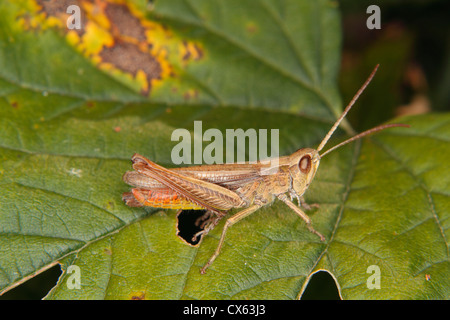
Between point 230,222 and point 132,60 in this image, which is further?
point 132,60

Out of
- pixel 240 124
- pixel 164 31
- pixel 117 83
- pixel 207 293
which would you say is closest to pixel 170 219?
pixel 207 293

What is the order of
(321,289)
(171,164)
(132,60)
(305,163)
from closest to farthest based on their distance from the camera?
(305,163), (171,164), (321,289), (132,60)

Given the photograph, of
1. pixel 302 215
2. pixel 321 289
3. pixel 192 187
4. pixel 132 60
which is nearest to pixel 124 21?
pixel 132 60

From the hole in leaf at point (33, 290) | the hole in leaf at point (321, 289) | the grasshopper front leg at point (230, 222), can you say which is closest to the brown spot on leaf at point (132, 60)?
the grasshopper front leg at point (230, 222)

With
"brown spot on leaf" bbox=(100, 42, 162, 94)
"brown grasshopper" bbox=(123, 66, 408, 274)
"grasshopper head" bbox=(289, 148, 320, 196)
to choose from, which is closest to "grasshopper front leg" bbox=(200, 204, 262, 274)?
"brown grasshopper" bbox=(123, 66, 408, 274)

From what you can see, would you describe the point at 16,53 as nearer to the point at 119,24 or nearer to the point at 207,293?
the point at 119,24

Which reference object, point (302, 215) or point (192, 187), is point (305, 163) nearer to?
point (302, 215)

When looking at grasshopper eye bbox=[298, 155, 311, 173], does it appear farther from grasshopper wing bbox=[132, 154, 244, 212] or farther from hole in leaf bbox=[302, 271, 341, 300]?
hole in leaf bbox=[302, 271, 341, 300]
